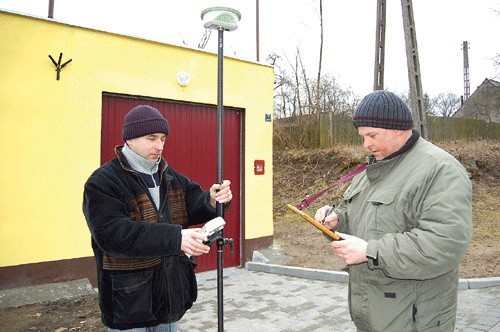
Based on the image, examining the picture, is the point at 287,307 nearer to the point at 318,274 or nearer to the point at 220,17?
the point at 318,274

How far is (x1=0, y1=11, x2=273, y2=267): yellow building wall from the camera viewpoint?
531cm

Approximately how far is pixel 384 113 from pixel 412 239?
2.09ft

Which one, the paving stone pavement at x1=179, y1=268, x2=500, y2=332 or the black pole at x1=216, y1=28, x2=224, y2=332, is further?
the paving stone pavement at x1=179, y1=268, x2=500, y2=332

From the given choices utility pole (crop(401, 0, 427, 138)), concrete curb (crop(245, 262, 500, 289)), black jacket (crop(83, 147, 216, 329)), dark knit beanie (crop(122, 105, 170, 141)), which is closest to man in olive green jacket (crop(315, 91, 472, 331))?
black jacket (crop(83, 147, 216, 329))

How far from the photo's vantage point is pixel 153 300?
2463mm

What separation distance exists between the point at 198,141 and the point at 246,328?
3.28 m

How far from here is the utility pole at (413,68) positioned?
385 inches

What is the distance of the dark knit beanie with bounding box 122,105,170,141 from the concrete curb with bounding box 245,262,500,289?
15.8ft

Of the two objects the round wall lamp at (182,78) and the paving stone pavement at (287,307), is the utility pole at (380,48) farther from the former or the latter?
the paving stone pavement at (287,307)

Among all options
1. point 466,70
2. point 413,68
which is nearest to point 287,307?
point 413,68

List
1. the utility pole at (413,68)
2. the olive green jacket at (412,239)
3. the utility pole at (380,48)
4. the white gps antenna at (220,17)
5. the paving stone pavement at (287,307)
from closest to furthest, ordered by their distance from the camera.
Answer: the olive green jacket at (412,239) < the white gps antenna at (220,17) < the paving stone pavement at (287,307) < the utility pole at (413,68) < the utility pole at (380,48)

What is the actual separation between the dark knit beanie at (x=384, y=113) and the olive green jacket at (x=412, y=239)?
0.15 meters

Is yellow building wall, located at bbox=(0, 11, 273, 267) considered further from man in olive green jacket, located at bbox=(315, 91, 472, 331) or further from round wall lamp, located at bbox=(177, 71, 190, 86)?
man in olive green jacket, located at bbox=(315, 91, 472, 331)

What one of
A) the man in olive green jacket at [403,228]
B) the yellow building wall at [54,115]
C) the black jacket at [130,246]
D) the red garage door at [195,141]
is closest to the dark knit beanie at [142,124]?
the black jacket at [130,246]
